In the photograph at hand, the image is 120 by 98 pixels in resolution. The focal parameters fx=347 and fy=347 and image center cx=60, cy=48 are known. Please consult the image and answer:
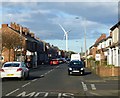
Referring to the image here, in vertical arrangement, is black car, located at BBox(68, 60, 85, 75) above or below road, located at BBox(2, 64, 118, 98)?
above

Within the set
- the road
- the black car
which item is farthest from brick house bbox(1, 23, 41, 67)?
the road

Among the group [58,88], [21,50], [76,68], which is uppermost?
[21,50]

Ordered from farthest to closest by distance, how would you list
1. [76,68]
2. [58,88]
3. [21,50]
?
[21,50]
[76,68]
[58,88]

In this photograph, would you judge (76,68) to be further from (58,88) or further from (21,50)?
(21,50)

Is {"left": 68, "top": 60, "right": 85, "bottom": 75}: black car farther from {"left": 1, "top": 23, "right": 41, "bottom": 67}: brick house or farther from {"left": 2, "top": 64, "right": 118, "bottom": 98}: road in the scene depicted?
{"left": 1, "top": 23, "right": 41, "bottom": 67}: brick house

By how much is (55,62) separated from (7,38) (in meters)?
27.9

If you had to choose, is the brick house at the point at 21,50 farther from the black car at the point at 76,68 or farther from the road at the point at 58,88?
the road at the point at 58,88

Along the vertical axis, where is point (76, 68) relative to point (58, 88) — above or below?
above

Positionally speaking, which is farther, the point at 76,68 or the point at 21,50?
the point at 21,50

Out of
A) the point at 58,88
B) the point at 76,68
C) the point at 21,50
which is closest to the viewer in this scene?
the point at 58,88

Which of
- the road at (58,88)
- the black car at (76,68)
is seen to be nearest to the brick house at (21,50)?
the black car at (76,68)

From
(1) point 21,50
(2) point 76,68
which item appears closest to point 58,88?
(2) point 76,68

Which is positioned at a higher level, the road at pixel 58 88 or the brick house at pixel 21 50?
the brick house at pixel 21 50

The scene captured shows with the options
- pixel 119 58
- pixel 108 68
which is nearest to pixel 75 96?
pixel 108 68
